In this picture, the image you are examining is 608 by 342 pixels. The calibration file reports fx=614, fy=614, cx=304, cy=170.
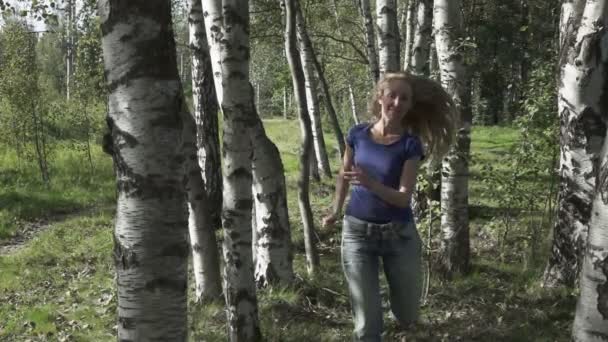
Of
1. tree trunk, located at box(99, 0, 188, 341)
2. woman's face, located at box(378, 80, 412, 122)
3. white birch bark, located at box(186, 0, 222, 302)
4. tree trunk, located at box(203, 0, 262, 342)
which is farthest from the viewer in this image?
white birch bark, located at box(186, 0, 222, 302)

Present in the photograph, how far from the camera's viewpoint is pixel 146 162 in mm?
2729

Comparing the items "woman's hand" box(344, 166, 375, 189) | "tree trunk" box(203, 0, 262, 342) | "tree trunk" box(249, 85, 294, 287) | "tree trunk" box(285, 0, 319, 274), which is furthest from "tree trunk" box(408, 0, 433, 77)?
"woman's hand" box(344, 166, 375, 189)

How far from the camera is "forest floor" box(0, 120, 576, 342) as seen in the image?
5637 millimetres

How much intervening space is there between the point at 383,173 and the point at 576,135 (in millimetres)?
2813

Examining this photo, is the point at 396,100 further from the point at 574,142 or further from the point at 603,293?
→ the point at 574,142

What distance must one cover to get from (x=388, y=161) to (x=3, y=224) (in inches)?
518

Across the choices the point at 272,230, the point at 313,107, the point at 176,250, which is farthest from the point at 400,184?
the point at 313,107

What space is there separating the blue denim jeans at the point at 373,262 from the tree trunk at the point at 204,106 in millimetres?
5507

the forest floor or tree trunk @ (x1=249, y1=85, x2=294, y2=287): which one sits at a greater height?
tree trunk @ (x1=249, y1=85, x2=294, y2=287)

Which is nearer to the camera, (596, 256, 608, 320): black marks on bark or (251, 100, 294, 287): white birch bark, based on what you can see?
(596, 256, 608, 320): black marks on bark

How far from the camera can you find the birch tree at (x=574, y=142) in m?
5.70

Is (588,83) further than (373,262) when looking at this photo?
Yes

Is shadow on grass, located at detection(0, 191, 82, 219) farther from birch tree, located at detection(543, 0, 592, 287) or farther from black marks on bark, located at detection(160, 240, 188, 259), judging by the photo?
black marks on bark, located at detection(160, 240, 188, 259)

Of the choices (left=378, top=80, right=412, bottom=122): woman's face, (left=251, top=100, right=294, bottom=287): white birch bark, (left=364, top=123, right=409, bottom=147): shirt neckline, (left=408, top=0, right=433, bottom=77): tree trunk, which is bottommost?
(left=251, top=100, right=294, bottom=287): white birch bark
